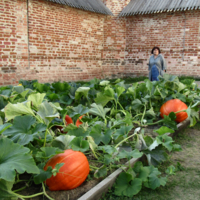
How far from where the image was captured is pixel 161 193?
2115mm

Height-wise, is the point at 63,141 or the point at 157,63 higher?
the point at 157,63

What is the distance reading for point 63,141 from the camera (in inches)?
76.4

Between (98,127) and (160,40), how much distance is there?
1088 centimetres

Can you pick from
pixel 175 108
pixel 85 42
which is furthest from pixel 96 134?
pixel 85 42

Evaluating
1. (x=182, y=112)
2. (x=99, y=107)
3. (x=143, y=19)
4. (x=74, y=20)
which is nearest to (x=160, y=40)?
(x=143, y=19)

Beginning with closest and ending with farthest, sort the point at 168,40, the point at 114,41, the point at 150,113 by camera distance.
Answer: the point at 150,113 → the point at 168,40 → the point at 114,41

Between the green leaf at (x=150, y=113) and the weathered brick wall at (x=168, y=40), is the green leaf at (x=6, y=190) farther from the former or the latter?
the weathered brick wall at (x=168, y=40)

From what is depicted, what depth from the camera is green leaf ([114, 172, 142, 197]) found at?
1.92 metres

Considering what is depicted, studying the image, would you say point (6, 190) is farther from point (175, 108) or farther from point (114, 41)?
point (114, 41)

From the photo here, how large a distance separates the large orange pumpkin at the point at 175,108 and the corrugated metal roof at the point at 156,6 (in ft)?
27.8

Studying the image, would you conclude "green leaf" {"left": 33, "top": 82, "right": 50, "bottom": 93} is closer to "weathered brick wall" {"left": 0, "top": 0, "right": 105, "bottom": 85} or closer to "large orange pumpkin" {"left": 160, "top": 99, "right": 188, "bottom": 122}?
"large orange pumpkin" {"left": 160, "top": 99, "right": 188, "bottom": 122}

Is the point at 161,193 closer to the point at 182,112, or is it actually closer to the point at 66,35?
the point at 182,112

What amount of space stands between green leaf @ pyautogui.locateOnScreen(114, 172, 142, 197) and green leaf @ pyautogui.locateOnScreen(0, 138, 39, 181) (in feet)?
2.84

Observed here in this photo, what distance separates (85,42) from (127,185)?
32.7 ft
